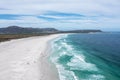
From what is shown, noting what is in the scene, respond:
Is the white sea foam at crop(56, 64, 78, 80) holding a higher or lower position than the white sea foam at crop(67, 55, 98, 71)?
higher

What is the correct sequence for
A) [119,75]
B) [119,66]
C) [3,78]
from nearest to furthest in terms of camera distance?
1. [3,78]
2. [119,75]
3. [119,66]

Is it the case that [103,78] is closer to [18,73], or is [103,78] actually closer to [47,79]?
[47,79]

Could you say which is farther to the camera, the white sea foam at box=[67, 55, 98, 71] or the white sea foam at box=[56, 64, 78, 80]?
the white sea foam at box=[67, 55, 98, 71]

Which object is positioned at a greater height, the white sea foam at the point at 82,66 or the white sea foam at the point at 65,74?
the white sea foam at the point at 65,74

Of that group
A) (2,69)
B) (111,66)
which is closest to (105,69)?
(111,66)

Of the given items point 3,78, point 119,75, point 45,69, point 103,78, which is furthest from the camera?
point 45,69

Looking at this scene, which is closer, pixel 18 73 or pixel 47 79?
pixel 47 79

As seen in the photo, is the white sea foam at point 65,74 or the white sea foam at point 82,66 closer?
the white sea foam at point 65,74

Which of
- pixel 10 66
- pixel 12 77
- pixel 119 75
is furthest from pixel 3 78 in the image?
pixel 119 75

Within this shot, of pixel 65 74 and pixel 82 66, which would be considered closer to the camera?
pixel 65 74

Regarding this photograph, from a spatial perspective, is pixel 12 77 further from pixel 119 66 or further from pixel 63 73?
pixel 119 66
